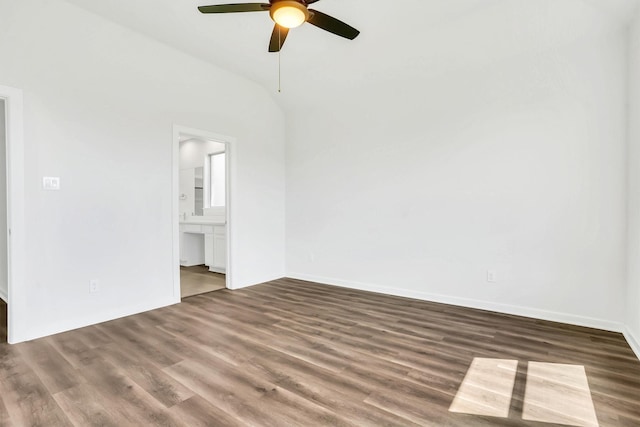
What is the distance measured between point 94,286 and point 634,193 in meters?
4.85

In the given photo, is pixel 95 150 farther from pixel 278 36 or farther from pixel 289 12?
pixel 289 12

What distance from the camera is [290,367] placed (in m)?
2.23

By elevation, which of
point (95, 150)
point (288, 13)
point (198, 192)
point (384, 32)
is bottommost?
point (198, 192)

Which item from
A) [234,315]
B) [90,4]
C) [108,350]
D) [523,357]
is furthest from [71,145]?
[523,357]

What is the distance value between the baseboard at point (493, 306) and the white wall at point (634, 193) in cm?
22

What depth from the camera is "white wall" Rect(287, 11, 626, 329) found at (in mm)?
2914

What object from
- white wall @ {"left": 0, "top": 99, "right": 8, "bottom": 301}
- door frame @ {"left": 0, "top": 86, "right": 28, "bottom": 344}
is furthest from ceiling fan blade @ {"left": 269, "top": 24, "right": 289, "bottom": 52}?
white wall @ {"left": 0, "top": 99, "right": 8, "bottom": 301}

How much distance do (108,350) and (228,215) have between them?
2.17 m

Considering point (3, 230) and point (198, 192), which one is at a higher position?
point (198, 192)

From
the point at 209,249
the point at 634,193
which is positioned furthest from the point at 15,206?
the point at 634,193

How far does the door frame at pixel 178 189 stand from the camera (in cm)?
370

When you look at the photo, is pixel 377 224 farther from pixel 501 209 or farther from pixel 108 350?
pixel 108 350

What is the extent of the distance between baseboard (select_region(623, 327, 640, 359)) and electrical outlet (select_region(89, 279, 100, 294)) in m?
4.58

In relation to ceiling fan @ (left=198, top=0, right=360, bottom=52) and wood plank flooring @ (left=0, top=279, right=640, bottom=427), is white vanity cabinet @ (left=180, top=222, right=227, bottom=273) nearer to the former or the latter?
wood plank flooring @ (left=0, top=279, right=640, bottom=427)
